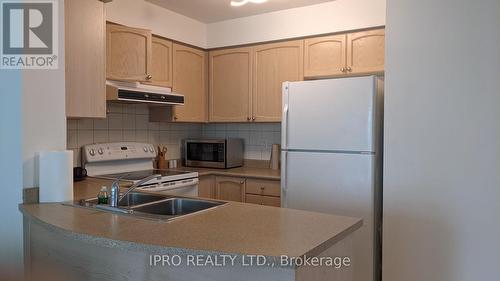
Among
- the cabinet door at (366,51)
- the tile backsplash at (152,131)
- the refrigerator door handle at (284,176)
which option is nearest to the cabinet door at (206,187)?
the tile backsplash at (152,131)

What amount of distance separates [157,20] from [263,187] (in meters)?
1.77

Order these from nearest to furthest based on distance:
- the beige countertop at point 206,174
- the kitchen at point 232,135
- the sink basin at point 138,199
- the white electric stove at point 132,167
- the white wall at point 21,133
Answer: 1. the kitchen at point 232,135
2. the white wall at point 21,133
3. the sink basin at point 138,199
4. the beige countertop at point 206,174
5. the white electric stove at point 132,167

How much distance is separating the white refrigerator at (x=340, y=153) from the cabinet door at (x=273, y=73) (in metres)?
0.64

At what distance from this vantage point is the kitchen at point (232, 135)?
1.34 meters

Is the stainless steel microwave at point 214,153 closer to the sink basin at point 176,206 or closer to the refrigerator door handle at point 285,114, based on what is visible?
the refrigerator door handle at point 285,114

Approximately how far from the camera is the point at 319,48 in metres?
3.19

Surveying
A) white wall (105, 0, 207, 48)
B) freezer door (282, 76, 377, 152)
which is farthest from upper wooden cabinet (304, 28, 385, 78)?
white wall (105, 0, 207, 48)

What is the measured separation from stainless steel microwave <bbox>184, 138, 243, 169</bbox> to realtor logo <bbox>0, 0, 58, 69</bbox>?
2.01 meters

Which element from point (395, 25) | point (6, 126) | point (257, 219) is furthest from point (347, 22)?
point (6, 126)

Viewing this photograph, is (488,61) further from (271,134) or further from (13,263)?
(13,263)

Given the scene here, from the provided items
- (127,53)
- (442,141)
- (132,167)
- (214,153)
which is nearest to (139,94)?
(127,53)

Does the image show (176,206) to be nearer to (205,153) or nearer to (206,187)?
(206,187)

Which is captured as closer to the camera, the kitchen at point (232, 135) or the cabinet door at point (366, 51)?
the kitchen at point (232, 135)

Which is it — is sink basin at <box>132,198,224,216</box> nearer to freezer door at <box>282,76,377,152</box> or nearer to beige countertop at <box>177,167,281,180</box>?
freezer door at <box>282,76,377,152</box>
